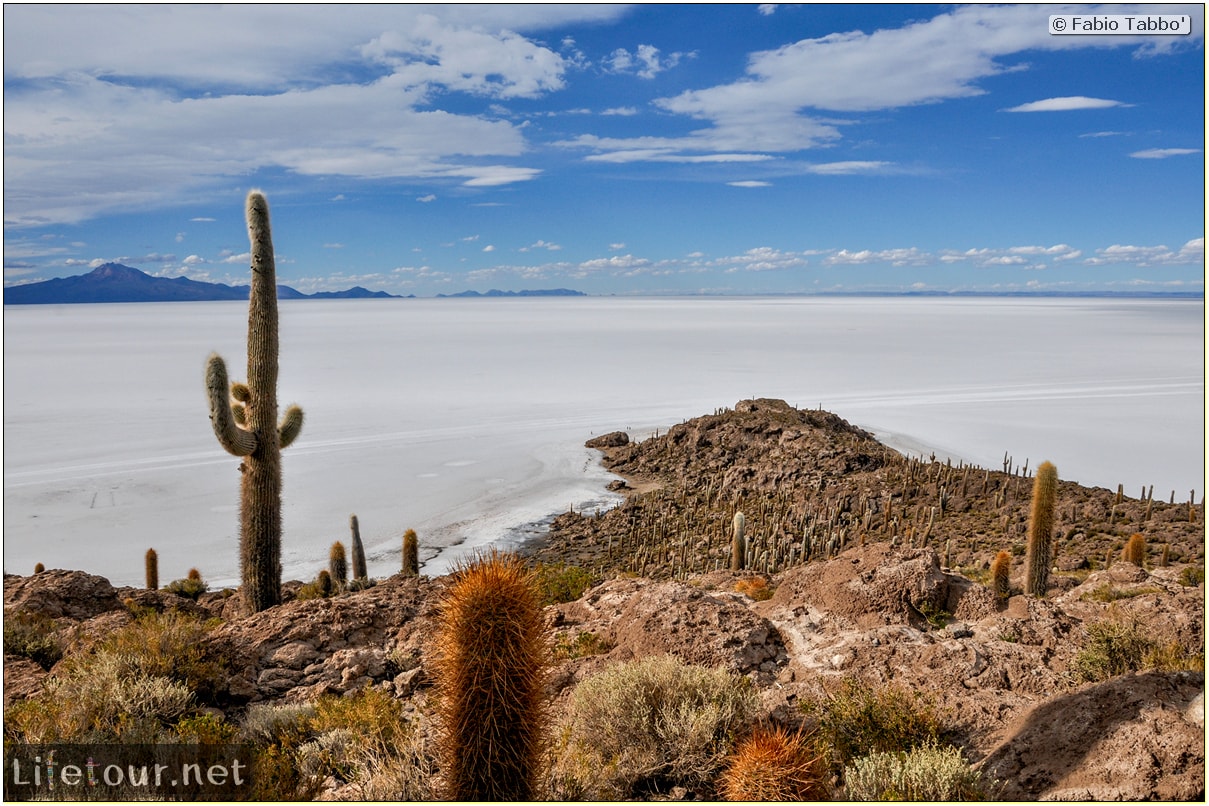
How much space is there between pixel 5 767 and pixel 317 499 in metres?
16.3

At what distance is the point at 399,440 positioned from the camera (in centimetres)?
2791

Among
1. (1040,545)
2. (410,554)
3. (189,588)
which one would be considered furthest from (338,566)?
(1040,545)

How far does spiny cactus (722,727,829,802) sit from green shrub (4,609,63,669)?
253 inches

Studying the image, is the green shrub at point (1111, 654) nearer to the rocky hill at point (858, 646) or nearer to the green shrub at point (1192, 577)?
the rocky hill at point (858, 646)

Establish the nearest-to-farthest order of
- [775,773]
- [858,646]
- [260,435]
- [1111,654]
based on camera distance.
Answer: [775,773], [1111,654], [858,646], [260,435]

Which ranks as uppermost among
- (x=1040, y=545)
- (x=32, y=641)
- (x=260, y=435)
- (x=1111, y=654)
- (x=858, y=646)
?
(x=260, y=435)

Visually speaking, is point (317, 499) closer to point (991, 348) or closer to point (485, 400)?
point (485, 400)

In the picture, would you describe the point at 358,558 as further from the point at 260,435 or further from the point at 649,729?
the point at 649,729

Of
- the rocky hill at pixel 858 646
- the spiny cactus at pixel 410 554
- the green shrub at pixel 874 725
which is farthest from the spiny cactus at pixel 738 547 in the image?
the green shrub at pixel 874 725

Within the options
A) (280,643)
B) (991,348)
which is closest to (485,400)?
(280,643)

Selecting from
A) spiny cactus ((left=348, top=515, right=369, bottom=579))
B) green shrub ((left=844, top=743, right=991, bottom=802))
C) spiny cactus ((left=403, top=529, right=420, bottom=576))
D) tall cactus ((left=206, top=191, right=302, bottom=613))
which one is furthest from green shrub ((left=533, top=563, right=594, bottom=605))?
green shrub ((left=844, top=743, right=991, bottom=802))

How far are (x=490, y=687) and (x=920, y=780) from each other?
7.38ft

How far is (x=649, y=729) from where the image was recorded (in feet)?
16.1

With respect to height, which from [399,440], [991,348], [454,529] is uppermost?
[991,348]
